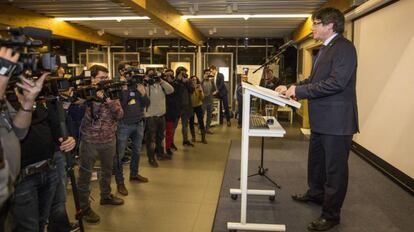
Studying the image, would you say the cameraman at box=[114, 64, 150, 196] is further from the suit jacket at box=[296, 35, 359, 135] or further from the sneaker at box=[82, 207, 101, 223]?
the suit jacket at box=[296, 35, 359, 135]

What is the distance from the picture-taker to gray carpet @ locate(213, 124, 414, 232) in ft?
9.54

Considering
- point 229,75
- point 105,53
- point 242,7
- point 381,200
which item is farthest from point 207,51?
point 381,200

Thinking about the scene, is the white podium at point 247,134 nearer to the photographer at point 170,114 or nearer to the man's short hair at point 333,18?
the man's short hair at point 333,18

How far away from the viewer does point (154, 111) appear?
15.8ft

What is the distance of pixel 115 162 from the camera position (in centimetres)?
372

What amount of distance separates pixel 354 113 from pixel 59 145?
86.3 inches

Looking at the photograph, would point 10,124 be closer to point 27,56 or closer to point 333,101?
point 27,56

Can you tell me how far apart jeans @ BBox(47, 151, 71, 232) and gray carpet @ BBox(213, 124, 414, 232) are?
122cm

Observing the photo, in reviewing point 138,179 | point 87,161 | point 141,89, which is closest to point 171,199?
point 138,179

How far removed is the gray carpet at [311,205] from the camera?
291 cm

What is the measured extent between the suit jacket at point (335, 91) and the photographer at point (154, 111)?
2531 mm

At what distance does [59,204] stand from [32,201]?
0.37 m

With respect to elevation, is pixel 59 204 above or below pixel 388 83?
below

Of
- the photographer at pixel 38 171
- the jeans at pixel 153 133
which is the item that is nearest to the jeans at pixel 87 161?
the photographer at pixel 38 171
